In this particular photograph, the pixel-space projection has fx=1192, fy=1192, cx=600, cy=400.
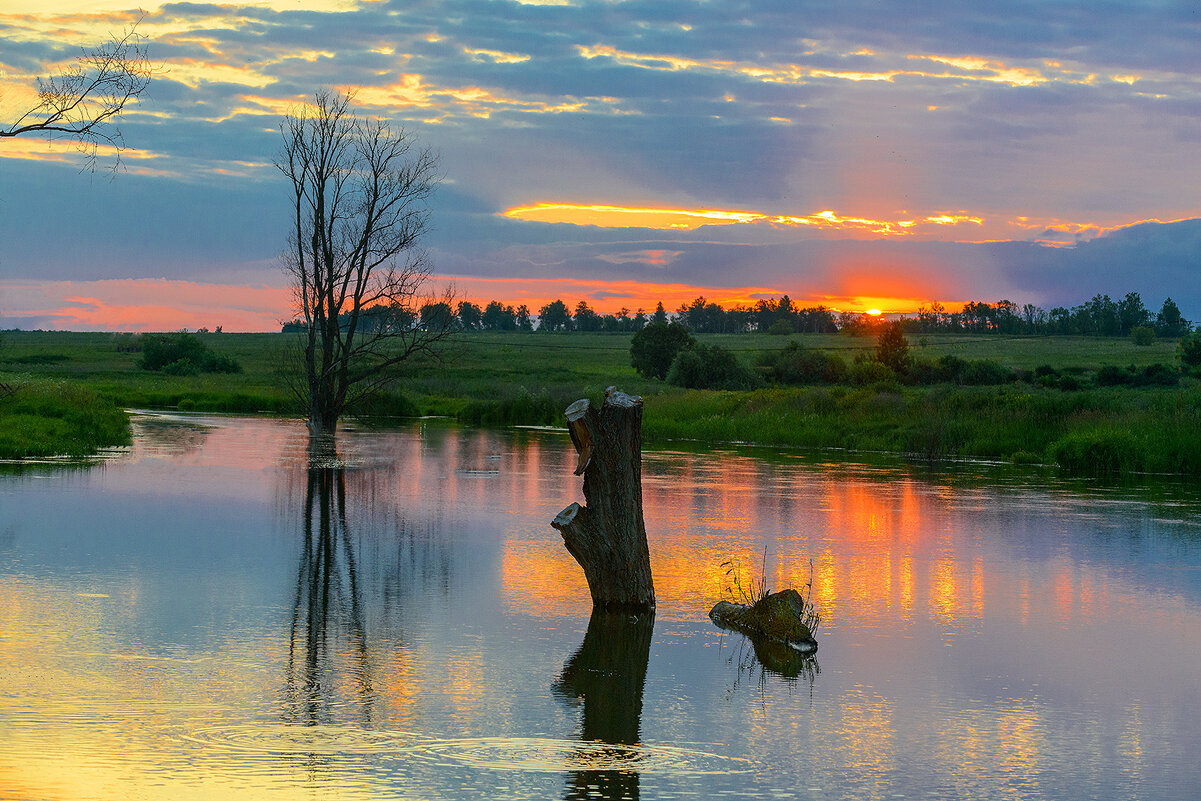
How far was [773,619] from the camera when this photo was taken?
9.73m

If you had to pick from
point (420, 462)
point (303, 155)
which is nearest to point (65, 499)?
point (420, 462)

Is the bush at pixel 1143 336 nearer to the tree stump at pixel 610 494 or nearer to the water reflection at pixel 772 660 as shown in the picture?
the tree stump at pixel 610 494

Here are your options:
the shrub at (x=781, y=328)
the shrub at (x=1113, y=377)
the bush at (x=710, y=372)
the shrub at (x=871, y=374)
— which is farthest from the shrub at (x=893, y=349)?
the shrub at (x=781, y=328)

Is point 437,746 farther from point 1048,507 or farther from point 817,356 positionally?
point 817,356

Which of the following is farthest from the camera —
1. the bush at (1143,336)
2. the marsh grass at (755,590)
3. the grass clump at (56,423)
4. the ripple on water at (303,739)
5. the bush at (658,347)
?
the bush at (1143,336)

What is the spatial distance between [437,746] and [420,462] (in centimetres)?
2067

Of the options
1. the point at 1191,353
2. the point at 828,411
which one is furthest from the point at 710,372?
the point at 1191,353

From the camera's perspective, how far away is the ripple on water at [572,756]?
21.1ft

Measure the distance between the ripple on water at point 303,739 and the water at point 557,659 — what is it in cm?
2

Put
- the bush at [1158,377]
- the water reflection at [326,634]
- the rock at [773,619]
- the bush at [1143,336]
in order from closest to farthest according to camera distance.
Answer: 1. the water reflection at [326,634]
2. the rock at [773,619]
3. the bush at [1158,377]
4. the bush at [1143,336]

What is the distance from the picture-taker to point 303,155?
3575 centimetres

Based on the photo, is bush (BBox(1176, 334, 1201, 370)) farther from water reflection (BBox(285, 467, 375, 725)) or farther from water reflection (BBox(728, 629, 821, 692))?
water reflection (BBox(728, 629, 821, 692))

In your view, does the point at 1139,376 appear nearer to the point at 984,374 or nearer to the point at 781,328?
the point at 984,374

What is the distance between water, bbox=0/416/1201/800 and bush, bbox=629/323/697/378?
2350 inches
